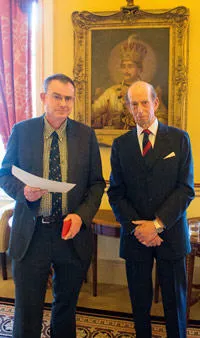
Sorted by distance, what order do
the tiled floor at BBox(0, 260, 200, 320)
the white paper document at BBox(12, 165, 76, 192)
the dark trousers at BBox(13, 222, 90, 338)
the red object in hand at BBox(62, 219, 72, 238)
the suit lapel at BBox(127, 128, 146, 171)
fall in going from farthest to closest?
1. the tiled floor at BBox(0, 260, 200, 320)
2. the suit lapel at BBox(127, 128, 146, 171)
3. the dark trousers at BBox(13, 222, 90, 338)
4. the red object in hand at BBox(62, 219, 72, 238)
5. the white paper document at BBox(12, 165, 76, 192)

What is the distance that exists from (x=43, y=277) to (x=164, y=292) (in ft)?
2.06

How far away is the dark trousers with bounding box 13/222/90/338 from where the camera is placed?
72.3 inches

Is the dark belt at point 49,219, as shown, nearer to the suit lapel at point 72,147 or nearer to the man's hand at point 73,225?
the man's hand at point 73,225

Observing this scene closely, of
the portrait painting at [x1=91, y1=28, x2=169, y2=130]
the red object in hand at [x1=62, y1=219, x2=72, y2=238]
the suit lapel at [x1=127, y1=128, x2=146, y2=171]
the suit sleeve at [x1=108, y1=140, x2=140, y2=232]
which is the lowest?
the red object in hand at [x1=62, y1=219, x2=72, y2=238]

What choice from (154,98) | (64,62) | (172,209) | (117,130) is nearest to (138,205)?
(172,209)

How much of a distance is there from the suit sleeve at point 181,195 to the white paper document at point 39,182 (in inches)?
20.4

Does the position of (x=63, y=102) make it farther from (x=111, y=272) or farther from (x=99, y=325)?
(x=111, y=272)

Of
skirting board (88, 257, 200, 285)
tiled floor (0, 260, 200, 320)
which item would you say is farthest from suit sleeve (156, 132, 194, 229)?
skirting board (88, 257, 200, 285)

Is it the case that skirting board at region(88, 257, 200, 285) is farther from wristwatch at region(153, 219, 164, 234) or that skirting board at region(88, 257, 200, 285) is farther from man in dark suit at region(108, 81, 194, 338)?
wristwatch at region(153, 219, 164, 234)

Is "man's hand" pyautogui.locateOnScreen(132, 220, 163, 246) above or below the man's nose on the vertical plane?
below

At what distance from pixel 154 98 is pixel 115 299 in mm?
1809

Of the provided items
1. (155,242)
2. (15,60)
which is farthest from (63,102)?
(15,60)

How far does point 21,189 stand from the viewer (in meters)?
1.79

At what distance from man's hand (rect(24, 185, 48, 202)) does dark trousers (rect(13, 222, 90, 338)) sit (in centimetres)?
18
